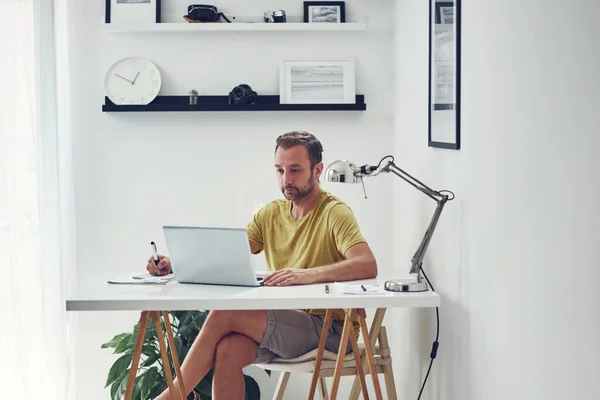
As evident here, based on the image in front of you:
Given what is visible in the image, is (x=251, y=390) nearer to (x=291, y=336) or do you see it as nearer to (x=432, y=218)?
(x=291, y=336)

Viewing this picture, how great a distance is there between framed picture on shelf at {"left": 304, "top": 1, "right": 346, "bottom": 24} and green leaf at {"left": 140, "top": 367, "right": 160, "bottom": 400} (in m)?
1.75

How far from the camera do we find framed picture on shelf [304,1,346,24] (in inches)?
155

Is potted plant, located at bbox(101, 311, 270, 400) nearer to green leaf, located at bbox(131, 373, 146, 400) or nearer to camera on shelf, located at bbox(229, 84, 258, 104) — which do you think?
green leaf, located at bbox(131, 373, 146, 400)

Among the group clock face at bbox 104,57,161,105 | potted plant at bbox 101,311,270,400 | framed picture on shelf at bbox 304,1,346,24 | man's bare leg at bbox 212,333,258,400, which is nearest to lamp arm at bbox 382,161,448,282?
man's bare leg at bbox 212,333,258,400

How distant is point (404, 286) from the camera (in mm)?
2748

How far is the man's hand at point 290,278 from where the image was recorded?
112 inches

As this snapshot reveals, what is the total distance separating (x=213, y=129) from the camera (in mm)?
4000

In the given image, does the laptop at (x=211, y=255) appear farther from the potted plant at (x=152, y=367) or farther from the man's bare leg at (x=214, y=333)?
the potted plant at (x=152, y=367)

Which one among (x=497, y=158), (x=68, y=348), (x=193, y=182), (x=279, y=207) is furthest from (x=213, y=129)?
(x=497, y=158)

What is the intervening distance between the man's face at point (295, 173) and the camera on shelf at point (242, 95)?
2.46ft

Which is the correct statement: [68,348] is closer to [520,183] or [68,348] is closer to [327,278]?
[327,278]

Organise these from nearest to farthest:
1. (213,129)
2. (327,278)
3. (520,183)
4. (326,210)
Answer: (520,183), (327,278), (326,210), (213,129)

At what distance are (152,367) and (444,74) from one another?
1737 mm

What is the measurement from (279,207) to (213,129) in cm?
84
